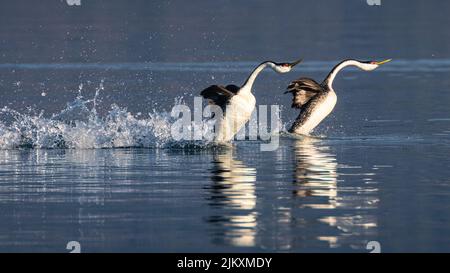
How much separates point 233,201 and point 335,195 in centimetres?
117

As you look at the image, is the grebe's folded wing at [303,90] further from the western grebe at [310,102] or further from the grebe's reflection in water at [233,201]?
the grebe's reflection in water at [233,201]

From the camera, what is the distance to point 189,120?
22.2 meters

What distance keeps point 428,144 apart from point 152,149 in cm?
392

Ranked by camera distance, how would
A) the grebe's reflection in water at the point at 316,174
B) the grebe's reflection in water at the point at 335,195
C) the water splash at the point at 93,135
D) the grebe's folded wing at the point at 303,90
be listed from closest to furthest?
the grebe's reflection in water at the point at 335,195 < the grebe's reflection in water at the point at 316,174 < the water splash at the point at 93,135 < the grebe's folded wing at the point at 303,90

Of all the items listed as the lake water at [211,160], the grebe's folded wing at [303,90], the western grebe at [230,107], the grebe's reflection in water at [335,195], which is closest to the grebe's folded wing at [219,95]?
the western grebe at [230,107]

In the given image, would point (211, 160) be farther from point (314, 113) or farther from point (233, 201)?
point (314, 113)

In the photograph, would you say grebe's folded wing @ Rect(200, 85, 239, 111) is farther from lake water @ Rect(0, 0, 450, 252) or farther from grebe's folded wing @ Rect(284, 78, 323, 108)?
grebe's folded wing @ Rect(284, 78, 323, 108)

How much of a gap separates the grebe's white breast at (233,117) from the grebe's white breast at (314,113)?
1813 mm

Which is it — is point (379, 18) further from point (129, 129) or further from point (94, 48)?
point (129, 129)

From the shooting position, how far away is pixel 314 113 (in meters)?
23.2

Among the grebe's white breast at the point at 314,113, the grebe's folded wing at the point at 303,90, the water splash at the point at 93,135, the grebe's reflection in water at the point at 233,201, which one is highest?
the grebe's folded wing at the point at 303,90

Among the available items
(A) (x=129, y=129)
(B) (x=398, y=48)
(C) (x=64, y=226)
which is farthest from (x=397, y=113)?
Answer: (B) (x=398, y=48)

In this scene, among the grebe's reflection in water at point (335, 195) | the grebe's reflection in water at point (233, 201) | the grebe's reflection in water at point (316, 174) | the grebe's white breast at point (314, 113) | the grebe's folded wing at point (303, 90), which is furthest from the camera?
the grebe's folded wing at point (303, 90)

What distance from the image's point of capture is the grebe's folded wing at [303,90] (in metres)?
23.6
